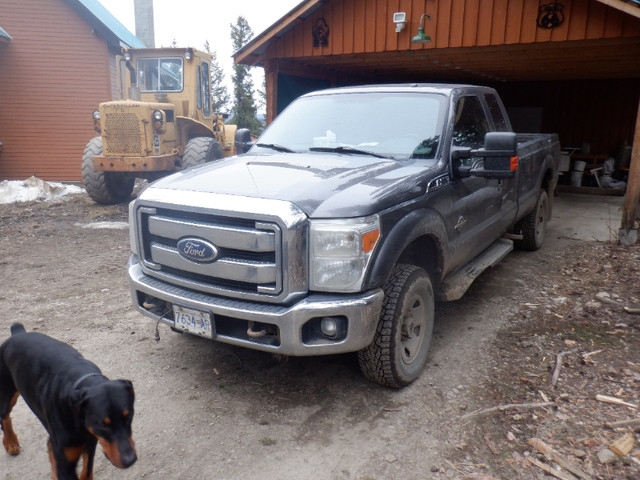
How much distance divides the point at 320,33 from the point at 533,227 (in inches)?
201

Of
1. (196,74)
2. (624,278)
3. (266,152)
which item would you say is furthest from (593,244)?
(196,74)

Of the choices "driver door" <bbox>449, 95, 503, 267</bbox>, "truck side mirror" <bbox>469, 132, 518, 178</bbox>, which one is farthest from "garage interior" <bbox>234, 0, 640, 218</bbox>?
"truck side mirror" <bbox>469, 132, 518, 178</bbox>

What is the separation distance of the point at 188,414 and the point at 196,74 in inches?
351

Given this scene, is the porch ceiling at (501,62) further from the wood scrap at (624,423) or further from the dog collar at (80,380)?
the dog collar at (80,380)

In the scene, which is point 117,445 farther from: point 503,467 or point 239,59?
point 239,59

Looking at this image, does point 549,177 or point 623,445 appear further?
point 549,177

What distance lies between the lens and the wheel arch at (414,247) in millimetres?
3027

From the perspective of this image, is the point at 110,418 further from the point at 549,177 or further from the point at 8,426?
the point at 549,177

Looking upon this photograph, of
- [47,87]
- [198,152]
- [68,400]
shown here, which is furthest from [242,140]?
[47,87]

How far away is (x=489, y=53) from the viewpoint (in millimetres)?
9062

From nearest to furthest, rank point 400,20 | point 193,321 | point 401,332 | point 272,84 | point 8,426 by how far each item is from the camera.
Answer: point 8,426, point 193,321, point 401,332, point 400,20, point 272,84

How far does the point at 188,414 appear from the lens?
325cm

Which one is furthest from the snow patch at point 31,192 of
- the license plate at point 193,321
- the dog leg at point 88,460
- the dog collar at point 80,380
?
Answer: the dog collar at point 80,380

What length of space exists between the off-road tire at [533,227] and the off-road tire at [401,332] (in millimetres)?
3678
